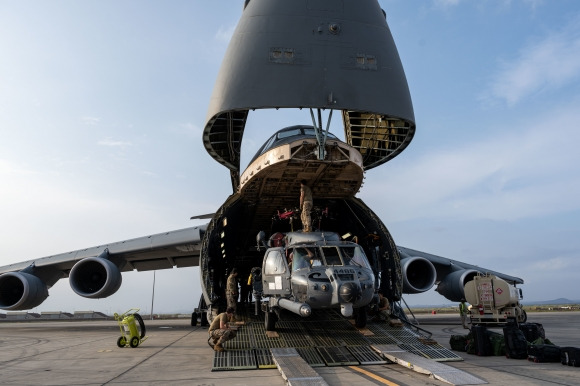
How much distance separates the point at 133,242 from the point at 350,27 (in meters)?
10.9

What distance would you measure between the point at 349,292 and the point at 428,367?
5.80 feet

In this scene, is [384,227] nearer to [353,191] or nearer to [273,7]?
[353,191]

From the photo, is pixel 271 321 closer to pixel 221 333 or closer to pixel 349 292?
pixel 221 333

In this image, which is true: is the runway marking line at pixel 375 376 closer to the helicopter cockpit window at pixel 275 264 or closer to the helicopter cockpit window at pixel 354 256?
the helicopter cockpit window at pixel 354 256

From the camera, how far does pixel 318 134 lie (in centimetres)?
896

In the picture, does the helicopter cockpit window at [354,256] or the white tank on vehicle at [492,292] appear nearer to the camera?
the helicopter cockpit window at [354,256]

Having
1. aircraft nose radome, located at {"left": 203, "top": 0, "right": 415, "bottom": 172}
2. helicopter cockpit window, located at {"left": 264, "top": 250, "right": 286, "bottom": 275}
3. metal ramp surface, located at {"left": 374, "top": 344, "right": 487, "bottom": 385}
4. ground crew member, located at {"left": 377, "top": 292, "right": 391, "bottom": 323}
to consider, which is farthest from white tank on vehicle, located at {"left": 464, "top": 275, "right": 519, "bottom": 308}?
helicopter cockpit window, located at {"left": 264, "top": 250, "right": 286, "bottom": 275}

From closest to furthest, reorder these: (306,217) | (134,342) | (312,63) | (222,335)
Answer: (222,335) < (312,63) < (306,217) < (134,342)

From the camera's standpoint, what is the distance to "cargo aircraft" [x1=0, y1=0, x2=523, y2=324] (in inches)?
335

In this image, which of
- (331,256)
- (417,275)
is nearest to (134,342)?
(331,256)

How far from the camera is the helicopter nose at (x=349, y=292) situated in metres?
7.50

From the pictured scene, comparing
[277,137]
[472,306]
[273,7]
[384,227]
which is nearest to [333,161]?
[277,137]

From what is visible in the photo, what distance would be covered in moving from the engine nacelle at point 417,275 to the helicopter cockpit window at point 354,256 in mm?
3505

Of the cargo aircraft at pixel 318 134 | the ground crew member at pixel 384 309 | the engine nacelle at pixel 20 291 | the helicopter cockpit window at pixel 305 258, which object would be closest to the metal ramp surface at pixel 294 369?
the cargo aircraft at pixel 318 134
